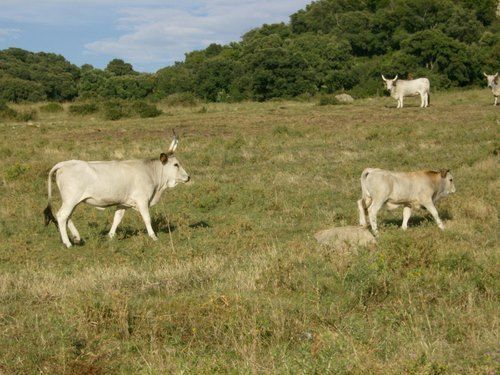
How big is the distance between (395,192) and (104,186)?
522 centimetres

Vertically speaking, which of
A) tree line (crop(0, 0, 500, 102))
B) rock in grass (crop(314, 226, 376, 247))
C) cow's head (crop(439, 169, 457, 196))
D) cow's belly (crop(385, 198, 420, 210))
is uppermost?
tree line (crop(0, 0, 500, 102))

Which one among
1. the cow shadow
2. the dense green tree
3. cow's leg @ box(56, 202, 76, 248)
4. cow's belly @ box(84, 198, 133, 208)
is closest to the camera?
Answer: cow's leg @ box(56, 202, 76, 248)

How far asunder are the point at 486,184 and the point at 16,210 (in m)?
10.5

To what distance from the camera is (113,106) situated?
42375 millimetres

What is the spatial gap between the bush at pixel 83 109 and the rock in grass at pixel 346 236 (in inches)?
1276

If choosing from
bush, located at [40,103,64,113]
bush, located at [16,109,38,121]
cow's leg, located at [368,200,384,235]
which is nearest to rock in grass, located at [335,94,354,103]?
bush, located at [40,103,64,113]

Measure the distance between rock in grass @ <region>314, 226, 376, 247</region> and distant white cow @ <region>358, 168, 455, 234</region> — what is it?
124cm

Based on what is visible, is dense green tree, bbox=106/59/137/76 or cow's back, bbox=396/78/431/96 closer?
cow's back, bbox=396/78/431/96

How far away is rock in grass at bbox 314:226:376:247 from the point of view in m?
10.2

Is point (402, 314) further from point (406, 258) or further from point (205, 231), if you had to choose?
point (205, 231)

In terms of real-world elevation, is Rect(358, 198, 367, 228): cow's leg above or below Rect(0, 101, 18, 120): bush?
below

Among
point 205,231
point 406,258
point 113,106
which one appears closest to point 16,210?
point 205,231

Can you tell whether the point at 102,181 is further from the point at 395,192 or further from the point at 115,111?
the point at 115,111

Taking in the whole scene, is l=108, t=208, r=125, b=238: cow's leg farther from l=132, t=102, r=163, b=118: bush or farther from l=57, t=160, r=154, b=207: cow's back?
l=132, t=102, r=163, b=118: bush
